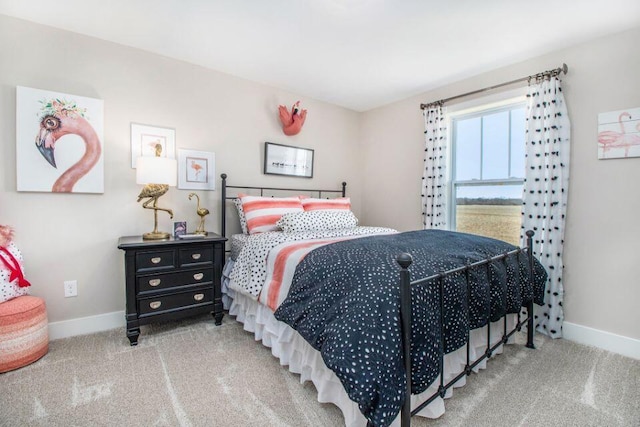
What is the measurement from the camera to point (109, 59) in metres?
2.49

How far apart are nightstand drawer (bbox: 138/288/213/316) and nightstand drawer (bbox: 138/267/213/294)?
0.07m

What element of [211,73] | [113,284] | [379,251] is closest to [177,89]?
[211,73]

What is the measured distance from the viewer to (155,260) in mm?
2293

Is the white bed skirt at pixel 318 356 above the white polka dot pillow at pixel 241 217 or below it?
below

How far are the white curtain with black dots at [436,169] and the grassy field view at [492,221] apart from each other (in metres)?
0.21

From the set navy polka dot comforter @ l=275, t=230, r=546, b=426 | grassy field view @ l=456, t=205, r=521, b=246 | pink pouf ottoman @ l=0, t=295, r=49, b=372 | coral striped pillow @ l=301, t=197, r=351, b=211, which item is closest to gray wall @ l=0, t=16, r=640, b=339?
pink pouf ottoman @ l=0, t=295, r=49, b=372

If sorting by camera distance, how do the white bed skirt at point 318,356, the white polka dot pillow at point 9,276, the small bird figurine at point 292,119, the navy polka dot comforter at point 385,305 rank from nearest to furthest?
the navy polka dot comforter at point 385,305
the white bed skirt at point 318,356
the white polka dot pillow at point 9,276
the small bird figurine at point 292,119

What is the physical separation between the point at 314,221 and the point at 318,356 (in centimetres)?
140

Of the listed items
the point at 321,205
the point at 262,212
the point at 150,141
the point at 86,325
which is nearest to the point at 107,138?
the point at 150,141

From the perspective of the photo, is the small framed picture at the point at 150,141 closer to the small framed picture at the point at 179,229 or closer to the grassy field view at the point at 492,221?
the small framed picture at the point at 179,229

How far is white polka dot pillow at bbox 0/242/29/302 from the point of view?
1941mm

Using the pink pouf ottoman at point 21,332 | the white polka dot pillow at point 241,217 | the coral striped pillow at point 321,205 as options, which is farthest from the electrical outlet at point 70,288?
the coral striped pillow at point 321,205

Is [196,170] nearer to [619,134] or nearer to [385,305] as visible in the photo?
[385,305]

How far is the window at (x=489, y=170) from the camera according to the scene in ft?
9.48
